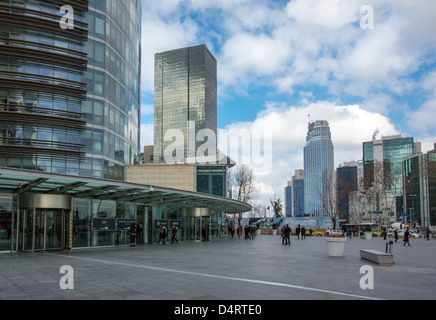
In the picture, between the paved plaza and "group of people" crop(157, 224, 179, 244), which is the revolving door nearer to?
the paved plaza

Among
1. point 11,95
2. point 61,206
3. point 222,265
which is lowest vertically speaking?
point 222,265

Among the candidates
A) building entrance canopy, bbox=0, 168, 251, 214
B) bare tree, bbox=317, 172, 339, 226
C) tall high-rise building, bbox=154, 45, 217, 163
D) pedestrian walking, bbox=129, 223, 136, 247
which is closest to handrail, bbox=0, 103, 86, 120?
building entrance canopy, bbox=0, 168, 251, 214

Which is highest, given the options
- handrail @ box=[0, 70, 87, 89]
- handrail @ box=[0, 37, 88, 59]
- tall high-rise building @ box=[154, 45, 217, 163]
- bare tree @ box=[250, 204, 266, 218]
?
tall high-rise building @ box=[154, 45, 217, 163]

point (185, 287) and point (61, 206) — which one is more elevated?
point (61, 206)

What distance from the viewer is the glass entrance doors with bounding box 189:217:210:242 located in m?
36.0

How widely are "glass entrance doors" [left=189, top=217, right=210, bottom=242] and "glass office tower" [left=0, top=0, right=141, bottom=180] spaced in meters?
9.89

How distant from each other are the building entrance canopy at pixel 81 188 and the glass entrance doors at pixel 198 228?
6.08 metres

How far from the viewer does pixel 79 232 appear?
25.0m

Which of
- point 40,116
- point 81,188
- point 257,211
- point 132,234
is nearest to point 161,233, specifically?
point 132,234

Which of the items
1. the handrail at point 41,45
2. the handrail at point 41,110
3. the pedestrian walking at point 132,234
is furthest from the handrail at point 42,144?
the pedestrian walking at point 132,234

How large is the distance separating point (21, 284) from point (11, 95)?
30010 mm

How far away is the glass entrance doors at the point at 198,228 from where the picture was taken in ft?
118

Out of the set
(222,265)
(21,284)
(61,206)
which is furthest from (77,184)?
(21,284)
